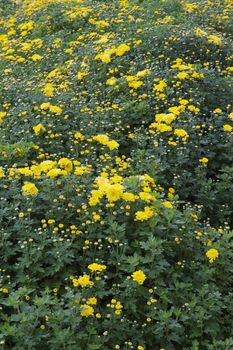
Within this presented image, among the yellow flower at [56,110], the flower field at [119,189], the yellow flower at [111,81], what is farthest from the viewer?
the yellow flower at [111,81]

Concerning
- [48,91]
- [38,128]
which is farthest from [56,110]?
[48,91]

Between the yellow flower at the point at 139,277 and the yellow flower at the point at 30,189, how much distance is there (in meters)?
0.99

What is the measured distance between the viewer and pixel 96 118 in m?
5.17

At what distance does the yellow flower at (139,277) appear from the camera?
318cm

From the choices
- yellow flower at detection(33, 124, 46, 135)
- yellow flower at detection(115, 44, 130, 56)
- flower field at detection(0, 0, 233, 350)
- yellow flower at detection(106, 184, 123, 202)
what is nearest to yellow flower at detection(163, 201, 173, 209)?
flower field at detection(0, 0, 233, 350)

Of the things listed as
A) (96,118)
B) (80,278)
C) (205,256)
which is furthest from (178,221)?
(96,118)

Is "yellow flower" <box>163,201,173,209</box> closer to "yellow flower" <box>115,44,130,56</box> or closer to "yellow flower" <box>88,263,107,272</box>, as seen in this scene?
"yellow flower" <box>88,263,107,272</box>

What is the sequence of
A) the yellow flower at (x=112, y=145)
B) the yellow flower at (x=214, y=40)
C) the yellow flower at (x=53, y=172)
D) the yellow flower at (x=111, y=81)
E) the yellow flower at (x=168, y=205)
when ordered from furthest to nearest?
the yellow flower at (x=214, y=40) → the yellow flower at (x=111, y=81) → the yellow flower at (x=112, y=145) → the yellow flower at (x=53, y=172) → the yellow flower at (x=168, y=205)

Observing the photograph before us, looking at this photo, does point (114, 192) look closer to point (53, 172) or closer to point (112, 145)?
point (53, 172)

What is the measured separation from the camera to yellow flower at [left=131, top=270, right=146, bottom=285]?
3184 millimetres

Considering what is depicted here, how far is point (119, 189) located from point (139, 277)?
72 centimetres

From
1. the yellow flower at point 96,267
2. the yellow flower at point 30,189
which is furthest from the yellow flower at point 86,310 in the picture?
the yellow flower at point 30,189

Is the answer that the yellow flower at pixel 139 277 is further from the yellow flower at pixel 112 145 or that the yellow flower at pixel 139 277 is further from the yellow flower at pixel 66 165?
the yellow flower at pixel 112 145

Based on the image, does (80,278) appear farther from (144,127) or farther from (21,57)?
(21,57)
